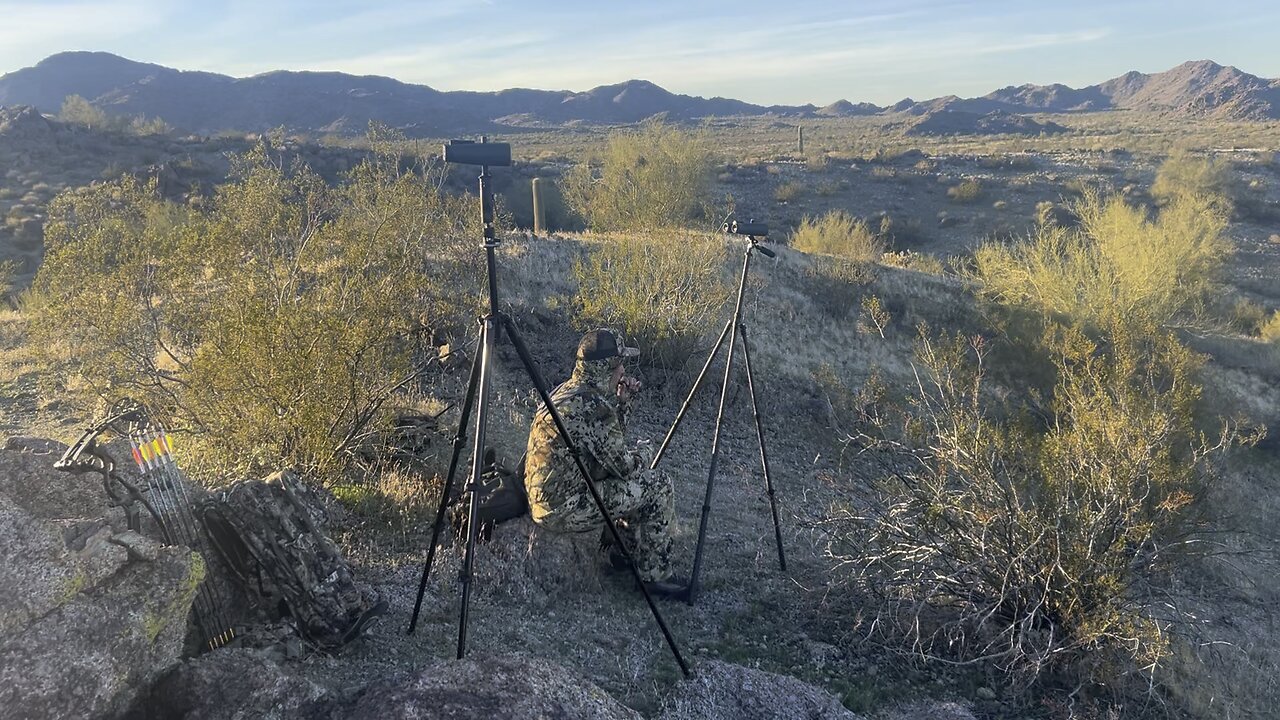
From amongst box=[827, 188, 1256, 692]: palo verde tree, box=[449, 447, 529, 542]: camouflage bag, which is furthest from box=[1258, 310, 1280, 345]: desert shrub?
box=[449, 447, 529, 542]: camouflage bag

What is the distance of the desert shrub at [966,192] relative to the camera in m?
32.4

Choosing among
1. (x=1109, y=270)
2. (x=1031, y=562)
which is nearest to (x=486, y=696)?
(x=1031, y=562)

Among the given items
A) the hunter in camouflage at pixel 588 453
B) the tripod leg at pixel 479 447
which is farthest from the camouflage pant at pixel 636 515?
the tripod leg at pixel 479 447

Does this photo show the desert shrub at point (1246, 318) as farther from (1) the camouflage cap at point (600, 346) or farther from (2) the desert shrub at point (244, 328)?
(2) the desert shrub at point (244, 328)

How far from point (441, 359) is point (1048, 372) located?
10539 millimetres

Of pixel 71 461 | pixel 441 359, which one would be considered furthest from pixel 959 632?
pixel 441 359

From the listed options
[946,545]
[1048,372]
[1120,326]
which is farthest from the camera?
[1048,372]

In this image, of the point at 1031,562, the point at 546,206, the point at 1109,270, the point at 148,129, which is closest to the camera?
the point at 1031,562

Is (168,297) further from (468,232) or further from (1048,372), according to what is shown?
(1048,372)

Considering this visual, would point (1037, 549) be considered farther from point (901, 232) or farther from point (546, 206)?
point (901, 232)

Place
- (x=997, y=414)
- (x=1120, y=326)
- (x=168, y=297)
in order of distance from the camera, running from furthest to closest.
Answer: (x=997, y=414)
(x=1120, y=326)
(x=168, y=297)

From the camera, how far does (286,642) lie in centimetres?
335

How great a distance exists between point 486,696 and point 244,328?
10.8ft

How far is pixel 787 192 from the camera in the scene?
107 feet
